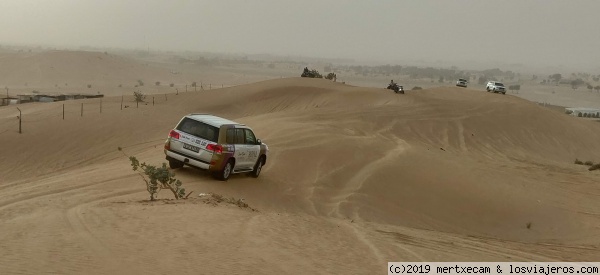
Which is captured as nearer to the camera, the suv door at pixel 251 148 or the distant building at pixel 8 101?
the suv door at pixel 251 148

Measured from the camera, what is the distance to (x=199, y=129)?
619 inches

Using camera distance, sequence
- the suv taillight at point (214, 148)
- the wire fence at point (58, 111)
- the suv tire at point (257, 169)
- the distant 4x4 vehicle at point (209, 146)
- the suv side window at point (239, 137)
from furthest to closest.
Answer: the wire fence at point (58, 111), the suv tire at point (257, 169), the suv side window at point (239, 137), the distant 4x4 vehicle at point (209, 146), the suv taillight at point (214, 148)

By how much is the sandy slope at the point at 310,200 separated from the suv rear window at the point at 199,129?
1.11 meters

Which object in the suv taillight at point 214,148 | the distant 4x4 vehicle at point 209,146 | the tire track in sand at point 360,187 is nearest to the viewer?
the tire track in sand at point 360,187

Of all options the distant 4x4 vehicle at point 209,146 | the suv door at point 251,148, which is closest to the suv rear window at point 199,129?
the distant 4x4 vehicle at point 209,146

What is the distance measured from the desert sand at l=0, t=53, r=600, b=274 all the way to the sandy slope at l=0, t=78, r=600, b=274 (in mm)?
53

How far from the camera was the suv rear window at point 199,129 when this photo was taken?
51.0 feet

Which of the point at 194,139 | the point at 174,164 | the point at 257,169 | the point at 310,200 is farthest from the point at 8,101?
the point at 310,200

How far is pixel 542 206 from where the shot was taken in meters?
18.0

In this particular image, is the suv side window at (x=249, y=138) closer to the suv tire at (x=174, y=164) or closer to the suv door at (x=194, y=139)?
the suv door at (x=194, y=139)

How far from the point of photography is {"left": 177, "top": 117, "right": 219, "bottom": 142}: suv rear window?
15531mm

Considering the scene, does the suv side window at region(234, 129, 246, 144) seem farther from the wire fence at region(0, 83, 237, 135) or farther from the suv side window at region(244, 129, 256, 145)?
the wire fence at region(0, 83, 237, 135)

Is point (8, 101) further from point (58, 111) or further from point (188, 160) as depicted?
point (188, 160)

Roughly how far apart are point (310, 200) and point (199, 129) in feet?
10.8
